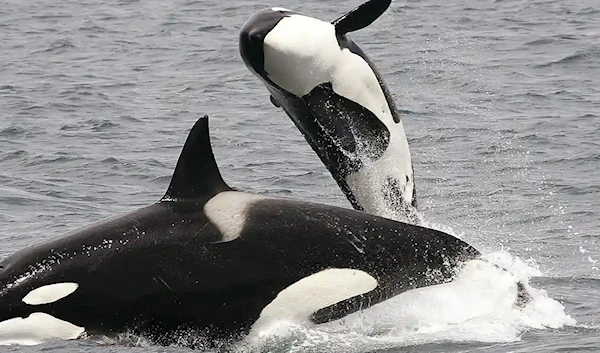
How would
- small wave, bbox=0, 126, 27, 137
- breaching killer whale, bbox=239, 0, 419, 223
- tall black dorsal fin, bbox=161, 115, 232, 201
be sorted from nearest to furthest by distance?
tall black dorsal fin, bbox=161, 115, 232, 201 < breaching killer whale, bbox=239, 0, 419, 223 < small wave, bbox=0, 126, 27, 137

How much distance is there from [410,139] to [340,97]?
26.2ft

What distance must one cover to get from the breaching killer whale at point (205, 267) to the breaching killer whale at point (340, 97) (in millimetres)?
1396

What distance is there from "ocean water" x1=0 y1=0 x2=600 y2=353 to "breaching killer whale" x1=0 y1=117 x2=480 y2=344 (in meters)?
0.17

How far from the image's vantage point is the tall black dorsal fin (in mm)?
9625

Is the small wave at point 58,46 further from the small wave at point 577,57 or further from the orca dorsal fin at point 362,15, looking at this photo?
the orca dorsal fin at point 362,15

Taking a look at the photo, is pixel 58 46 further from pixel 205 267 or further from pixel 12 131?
pixel 205 267

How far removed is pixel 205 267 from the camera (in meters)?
9.29

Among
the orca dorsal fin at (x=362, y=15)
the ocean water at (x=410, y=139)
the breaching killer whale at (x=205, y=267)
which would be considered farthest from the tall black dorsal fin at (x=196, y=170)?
the orca dorsal fin at (x=362, y=15)

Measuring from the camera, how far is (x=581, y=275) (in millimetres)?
12195

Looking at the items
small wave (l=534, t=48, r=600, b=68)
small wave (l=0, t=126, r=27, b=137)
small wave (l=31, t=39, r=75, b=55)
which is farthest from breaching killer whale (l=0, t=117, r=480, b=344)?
small wave (l=31, t=39, r=75, b=55)

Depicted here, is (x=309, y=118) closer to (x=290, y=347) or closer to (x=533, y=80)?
(x=290, y=347)

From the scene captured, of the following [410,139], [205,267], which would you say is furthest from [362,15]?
[410,139]

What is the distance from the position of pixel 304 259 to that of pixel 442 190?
6.48m

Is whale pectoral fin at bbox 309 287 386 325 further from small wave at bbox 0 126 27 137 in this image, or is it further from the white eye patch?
small wave at bbox 0 126 27 137
